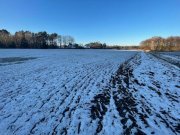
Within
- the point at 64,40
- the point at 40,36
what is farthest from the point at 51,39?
the point at 64,40

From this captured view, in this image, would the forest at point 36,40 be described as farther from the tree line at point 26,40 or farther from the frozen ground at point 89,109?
the frozen ground at point 89,109

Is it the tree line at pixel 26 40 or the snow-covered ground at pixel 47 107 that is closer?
the snow-covered ground at pixel 47 107

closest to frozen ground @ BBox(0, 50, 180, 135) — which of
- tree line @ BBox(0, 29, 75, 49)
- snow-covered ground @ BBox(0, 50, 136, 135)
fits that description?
snow-covered ground @ BBox(0, 50, 136, 135)

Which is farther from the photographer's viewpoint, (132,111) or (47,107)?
(47,107)

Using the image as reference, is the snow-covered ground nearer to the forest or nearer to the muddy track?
the muddy track

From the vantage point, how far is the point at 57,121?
526cm

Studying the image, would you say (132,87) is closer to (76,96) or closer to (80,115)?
(76,96)

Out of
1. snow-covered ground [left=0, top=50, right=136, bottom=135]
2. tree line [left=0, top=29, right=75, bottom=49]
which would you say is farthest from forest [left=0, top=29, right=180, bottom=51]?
snow-covered ground [left=0, top=50, right=136, bottom=135]

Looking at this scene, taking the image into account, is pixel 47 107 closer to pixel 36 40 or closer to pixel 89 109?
pixel 89 109

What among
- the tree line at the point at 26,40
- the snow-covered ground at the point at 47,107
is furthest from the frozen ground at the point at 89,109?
the tree line at the point at 26,40

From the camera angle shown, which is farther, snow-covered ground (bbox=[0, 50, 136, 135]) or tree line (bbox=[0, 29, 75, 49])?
tree line (bbox=[0, 29, 75, 49])

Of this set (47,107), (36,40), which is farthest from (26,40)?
(47,107)

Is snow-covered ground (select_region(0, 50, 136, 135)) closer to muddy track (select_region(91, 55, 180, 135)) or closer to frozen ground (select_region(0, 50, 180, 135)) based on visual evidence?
frozen ground (select_region(0, 50, 180, 135))

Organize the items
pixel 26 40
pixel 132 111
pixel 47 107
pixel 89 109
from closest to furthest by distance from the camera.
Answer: pixel 132 111
pixel 89 109
pixel 47 107
pixel 26 40
